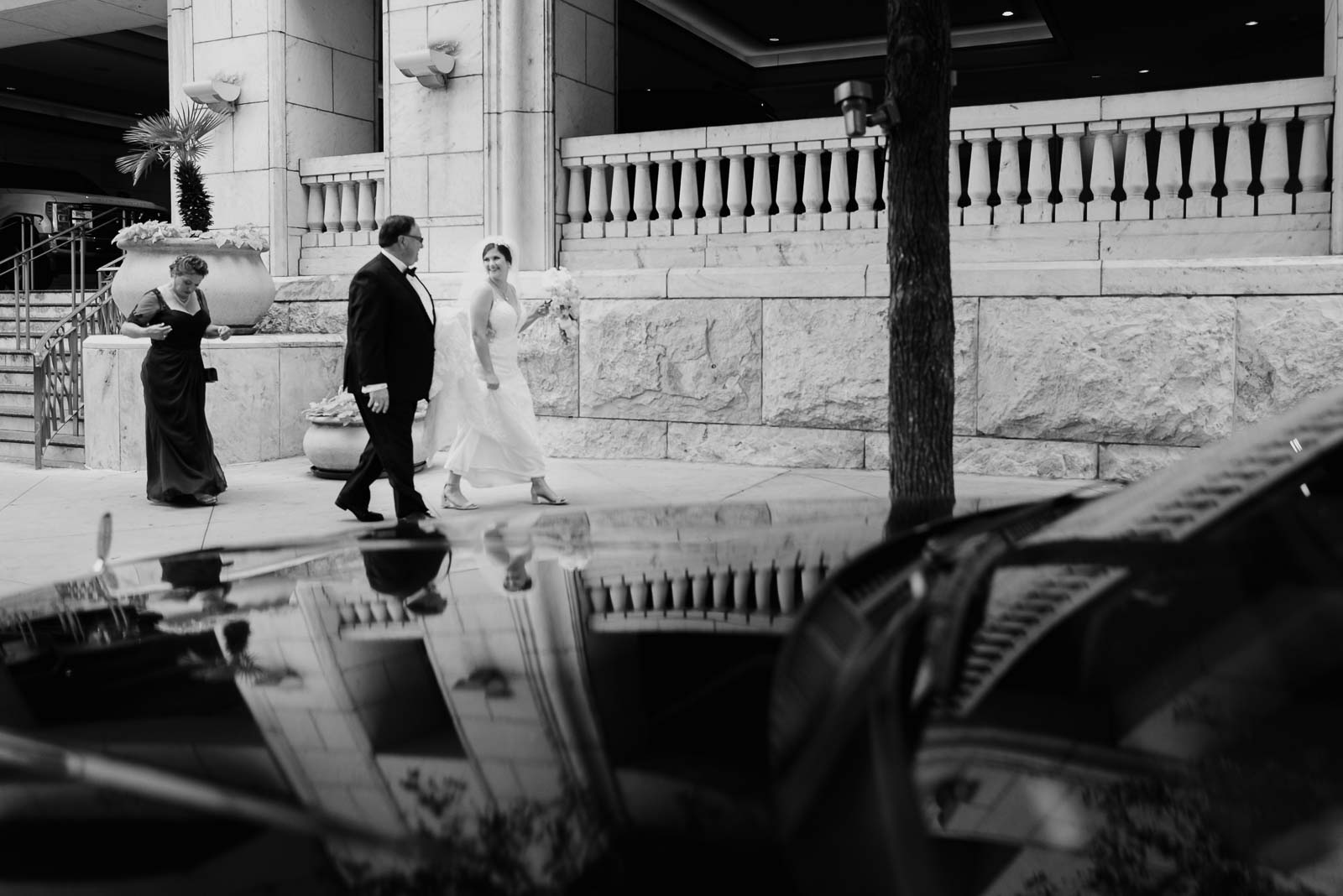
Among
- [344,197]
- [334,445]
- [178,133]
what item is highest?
[178,133]

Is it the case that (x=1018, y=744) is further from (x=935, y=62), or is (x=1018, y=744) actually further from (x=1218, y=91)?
(x=1218, y=91)

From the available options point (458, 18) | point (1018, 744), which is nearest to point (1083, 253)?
point (458, 18)

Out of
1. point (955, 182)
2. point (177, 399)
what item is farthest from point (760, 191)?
point (177, 399)

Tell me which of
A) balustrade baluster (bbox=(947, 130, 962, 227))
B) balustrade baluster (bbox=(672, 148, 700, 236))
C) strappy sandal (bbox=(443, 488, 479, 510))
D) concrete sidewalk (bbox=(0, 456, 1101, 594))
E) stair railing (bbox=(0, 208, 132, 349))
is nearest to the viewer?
concrete sidewalk (bbox=(0, 456, 1101, 594))

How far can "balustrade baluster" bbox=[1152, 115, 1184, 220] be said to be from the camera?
382 inches

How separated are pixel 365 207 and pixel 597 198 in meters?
2.98

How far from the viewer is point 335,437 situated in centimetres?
1077

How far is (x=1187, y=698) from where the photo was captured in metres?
1.20

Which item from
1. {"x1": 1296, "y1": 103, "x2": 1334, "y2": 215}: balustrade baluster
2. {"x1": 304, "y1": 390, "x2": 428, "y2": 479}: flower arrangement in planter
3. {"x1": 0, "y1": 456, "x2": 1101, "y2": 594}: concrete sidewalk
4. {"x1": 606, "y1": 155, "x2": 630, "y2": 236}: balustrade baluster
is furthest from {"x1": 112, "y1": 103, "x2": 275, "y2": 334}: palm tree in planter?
{"x1": 1296, "y1": 103, "x2": 1334, "y2": 215}: balustrade baluster

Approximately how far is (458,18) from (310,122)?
8.73ft

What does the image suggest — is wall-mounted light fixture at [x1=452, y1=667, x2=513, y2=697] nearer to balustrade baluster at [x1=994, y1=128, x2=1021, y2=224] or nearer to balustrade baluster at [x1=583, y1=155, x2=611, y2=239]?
balustrade baluster at [x1=994, y1=128, x2=1021, y2=224]

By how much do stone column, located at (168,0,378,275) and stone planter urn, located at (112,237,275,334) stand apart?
3.83 ft

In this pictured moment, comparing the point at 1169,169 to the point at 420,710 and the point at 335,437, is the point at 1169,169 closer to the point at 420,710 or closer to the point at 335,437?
the point at 335,437

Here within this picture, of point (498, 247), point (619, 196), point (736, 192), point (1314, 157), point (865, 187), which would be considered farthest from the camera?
point (619, 196)
